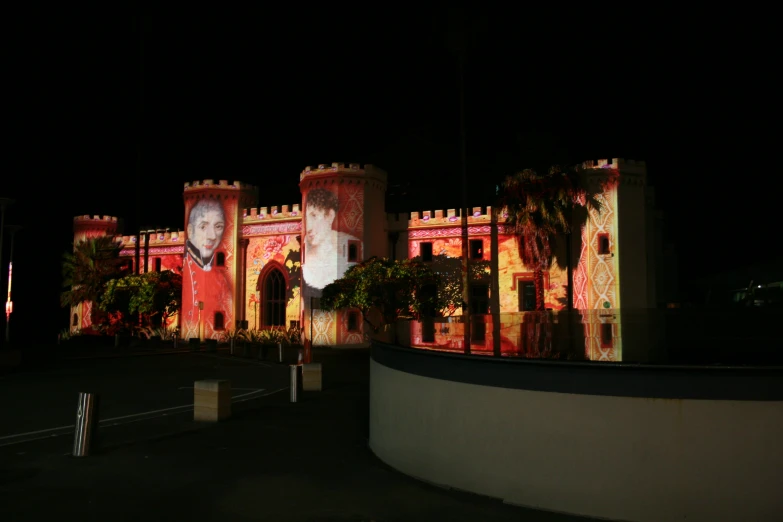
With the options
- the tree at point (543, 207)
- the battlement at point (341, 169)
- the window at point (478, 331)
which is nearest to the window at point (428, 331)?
the window at point (478, 331)

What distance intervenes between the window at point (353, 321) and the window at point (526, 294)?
8.62m

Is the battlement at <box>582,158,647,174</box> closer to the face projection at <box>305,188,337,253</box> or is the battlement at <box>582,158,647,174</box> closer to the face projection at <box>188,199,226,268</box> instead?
the face projection at <box>305,188,337,253</box>

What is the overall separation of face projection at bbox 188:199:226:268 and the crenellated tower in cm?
699

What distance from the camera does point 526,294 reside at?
104ft

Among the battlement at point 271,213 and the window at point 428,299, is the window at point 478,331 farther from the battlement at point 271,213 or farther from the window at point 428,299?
the battlement at point 271,213

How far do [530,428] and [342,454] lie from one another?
3522mm

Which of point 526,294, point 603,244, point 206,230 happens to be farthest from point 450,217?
point 206,230

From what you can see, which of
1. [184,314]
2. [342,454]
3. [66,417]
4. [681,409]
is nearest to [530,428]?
[681,409]

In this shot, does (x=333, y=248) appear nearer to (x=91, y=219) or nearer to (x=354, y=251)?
(x=354, y=251)

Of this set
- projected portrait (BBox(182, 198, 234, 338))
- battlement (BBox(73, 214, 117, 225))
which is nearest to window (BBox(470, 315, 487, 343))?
projected portrait (BBox(182, 198, 234, 338))

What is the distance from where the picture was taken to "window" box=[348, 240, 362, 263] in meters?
32.3

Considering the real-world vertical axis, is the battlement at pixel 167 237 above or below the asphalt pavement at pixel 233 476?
above

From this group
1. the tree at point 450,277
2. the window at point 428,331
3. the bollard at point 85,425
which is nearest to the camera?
the window at point 428,331

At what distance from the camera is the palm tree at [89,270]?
39938 mm
